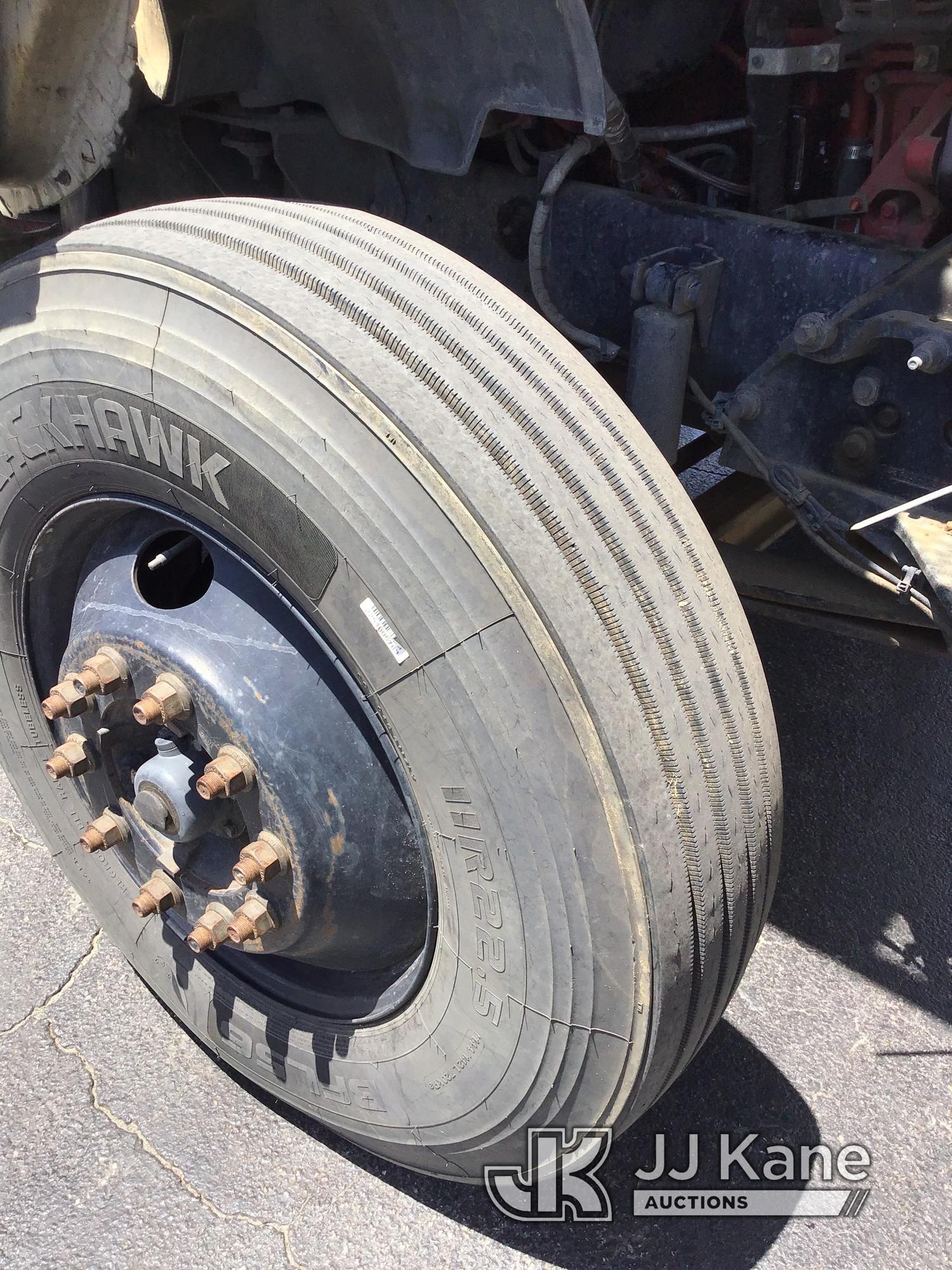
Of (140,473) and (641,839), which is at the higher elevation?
(140,473)

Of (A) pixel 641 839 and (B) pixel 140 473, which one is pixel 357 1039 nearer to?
(A) pixel 641 839

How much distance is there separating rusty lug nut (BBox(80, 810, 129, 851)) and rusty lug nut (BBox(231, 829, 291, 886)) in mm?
319

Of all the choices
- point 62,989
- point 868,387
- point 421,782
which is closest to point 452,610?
point 421,782

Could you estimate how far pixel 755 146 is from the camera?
1838 millimetres

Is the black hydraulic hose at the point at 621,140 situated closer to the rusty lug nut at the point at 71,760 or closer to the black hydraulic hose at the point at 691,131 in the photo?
the black hydraulic hose at the point at 691,131

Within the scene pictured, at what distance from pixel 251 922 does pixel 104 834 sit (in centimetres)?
33

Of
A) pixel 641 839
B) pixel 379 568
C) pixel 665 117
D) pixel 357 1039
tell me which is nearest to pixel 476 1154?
pixel 357 1039

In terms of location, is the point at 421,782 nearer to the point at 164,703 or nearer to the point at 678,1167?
the point at 164,703

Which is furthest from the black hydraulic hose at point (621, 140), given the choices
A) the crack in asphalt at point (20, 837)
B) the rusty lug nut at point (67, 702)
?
the crack in asphalt at point (20, 837)

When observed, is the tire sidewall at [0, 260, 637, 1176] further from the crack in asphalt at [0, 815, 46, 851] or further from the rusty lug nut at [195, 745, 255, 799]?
the crack in asphalt at [0, 815, 46, 851]

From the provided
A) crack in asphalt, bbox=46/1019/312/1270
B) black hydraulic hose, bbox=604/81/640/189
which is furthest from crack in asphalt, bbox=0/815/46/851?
black hydraulic hose, bbox=604/81/640/189

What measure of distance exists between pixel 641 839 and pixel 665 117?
60.9 inches

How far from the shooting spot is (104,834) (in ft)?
5.34

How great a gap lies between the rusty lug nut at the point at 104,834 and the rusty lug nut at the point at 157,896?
3.6 inches
